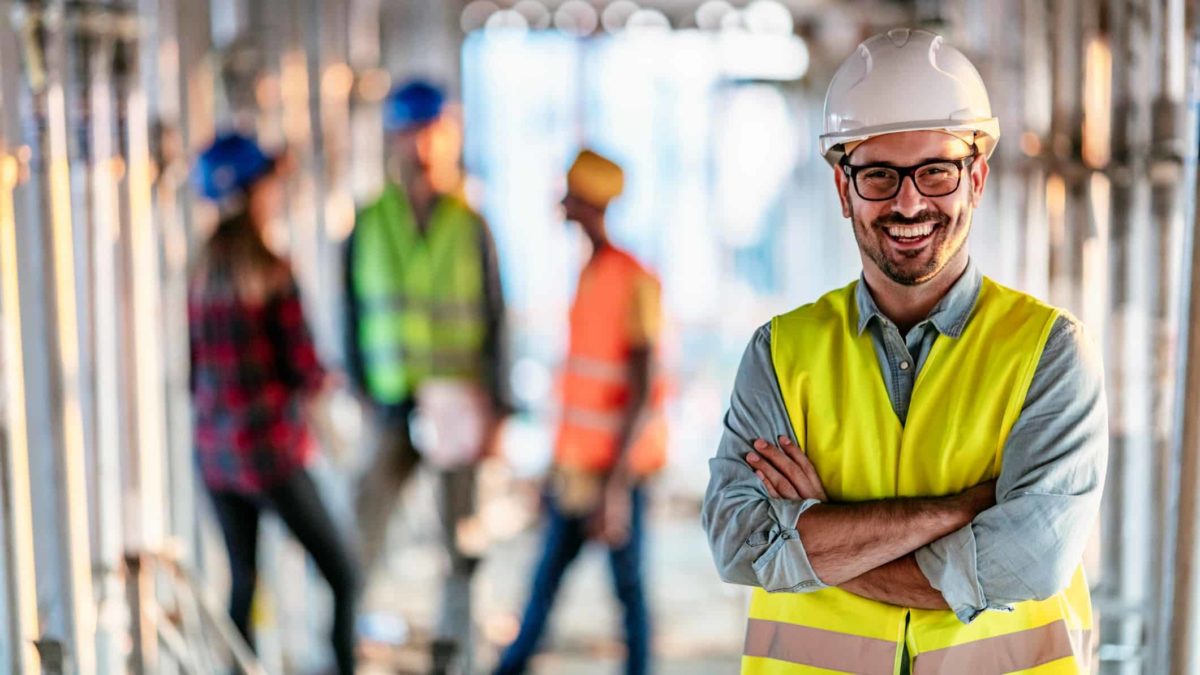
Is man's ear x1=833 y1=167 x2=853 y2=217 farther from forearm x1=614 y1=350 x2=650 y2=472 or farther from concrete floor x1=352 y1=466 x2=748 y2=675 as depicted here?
concrete floor x1=352 y1=466 x2=748 y2=675

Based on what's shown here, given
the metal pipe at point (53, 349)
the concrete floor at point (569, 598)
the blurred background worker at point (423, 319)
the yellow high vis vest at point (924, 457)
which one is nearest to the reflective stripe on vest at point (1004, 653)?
the yellow high vis vest at point (924, 457)

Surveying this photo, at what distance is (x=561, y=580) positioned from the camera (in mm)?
4992

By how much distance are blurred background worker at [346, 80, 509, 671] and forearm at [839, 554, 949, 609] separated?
3.23 metres

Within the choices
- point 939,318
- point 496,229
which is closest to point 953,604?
point 939,318

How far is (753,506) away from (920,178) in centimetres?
63

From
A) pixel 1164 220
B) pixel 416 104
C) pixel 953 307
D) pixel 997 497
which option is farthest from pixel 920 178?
pixel 416 104

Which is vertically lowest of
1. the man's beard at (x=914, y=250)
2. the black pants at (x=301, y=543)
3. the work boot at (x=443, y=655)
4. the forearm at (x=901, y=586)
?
the work boot at (x=443, y=655)

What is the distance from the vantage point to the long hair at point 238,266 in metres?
4.54

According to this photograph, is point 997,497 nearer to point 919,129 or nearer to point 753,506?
point 753,506

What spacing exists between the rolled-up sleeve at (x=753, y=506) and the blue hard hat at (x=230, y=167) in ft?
8.40

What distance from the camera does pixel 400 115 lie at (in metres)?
5.42

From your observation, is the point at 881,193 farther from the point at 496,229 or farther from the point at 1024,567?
the point at 496,229

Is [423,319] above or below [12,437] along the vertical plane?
above

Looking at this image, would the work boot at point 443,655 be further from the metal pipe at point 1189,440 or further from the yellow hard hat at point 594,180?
the metal pipe at point 1189,440
